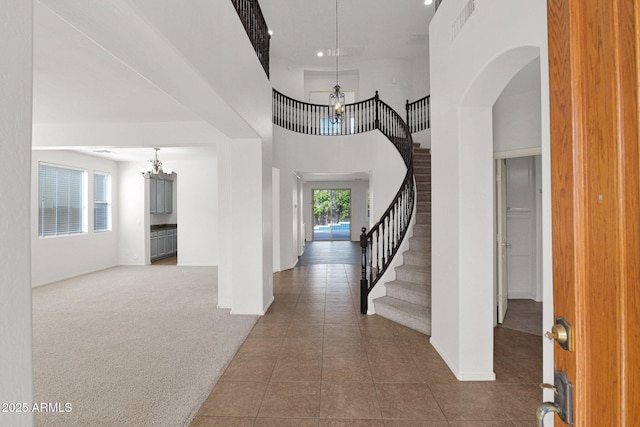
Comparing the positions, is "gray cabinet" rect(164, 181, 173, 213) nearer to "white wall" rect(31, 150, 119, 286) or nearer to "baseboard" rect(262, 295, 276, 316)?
"white wall" rect(31, 150, 119, 286)

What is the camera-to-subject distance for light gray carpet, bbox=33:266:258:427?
2.27 meters

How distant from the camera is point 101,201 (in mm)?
7648

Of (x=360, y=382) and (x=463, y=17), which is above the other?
(x=463, y=17)

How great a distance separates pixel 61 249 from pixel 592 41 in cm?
845

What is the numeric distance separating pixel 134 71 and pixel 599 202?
3.35 m

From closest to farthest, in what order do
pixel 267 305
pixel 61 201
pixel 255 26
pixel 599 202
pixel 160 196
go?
pixel 599 202
pixel 255 26
pixel 267 305
pixel 61 201
pixel 160 196

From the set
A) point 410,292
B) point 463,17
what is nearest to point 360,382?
point 410,292

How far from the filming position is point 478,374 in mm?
2605

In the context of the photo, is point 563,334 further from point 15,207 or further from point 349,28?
point 349,28

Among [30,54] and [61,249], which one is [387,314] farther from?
[61,249]

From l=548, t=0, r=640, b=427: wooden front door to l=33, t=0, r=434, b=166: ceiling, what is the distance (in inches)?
104

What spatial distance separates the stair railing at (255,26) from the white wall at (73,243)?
5.07 metres

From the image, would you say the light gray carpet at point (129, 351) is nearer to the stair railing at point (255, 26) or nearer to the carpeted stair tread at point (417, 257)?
the carpeted stair tread at point (417, 257)

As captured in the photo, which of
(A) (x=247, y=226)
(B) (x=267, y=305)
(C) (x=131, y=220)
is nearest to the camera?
(A) (x=247, y=226)
